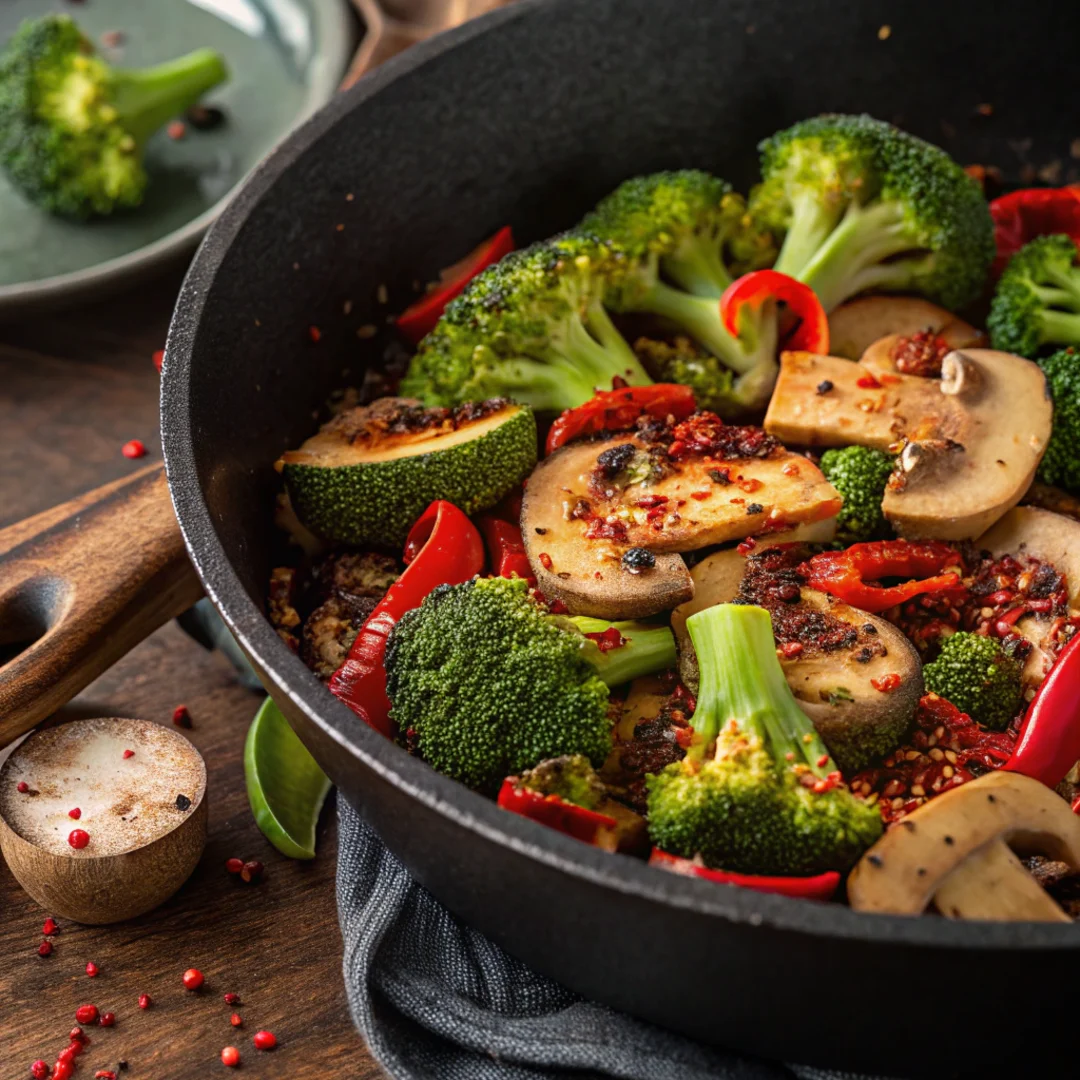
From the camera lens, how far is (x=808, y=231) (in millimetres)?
3338

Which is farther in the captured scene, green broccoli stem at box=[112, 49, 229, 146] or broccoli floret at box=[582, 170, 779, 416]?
green broccoli stem at box=[112, 49, 229, 146]

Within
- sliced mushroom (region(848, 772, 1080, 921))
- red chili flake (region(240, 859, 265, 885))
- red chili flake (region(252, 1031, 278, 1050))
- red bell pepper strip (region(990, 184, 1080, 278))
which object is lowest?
red chili flake (region(252, 1031, 278, 1050))

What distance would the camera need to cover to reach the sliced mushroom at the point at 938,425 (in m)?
2.73

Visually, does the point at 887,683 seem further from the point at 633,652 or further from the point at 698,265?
the point at 698,265

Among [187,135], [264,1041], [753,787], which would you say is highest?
[187,135]

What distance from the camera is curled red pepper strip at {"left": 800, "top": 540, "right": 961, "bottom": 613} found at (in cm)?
262

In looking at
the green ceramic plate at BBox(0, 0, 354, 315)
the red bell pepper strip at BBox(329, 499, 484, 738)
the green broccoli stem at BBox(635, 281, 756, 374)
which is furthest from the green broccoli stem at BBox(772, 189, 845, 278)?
the green ceramic plate at BBox(0, 0, 354, 315)

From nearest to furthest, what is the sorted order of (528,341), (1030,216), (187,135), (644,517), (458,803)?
(458,803) < (644,517) < (528,341) < (1030,216) < (187,135)

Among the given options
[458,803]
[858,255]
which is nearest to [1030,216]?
[858,255]

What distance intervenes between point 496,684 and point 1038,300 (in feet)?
5.87

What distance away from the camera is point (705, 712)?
236cm

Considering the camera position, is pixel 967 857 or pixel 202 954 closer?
pixel 967 857

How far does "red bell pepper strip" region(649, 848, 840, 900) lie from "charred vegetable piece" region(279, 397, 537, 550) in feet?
3.31

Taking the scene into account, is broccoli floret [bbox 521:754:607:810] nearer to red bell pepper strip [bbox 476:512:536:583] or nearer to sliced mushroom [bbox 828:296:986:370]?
red bell pepper strip [bbox 476:512:536:583]
